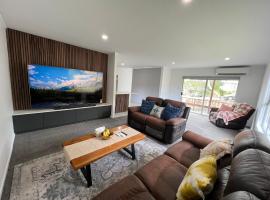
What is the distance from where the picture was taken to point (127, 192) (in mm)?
1134

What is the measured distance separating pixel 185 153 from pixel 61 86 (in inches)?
138

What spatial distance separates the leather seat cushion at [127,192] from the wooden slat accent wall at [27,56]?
3.37m

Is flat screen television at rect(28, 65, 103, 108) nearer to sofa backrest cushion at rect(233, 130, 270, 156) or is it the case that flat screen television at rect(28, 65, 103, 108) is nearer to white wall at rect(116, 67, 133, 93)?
white wall at rect(116, 67, 133, 93)

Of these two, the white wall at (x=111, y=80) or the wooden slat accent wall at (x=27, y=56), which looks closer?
the wooden slat accent wall at (x=27, y=56)

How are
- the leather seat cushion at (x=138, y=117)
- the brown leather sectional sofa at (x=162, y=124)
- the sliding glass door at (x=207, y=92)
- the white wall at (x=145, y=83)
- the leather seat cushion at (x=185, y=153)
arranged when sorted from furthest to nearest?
the white wall at (x=145, y=83)
the sliding glass door at (x=207, y=92)
the leather seat cushion at (x=138, y=117)
the brown leather sectional sofa at (x=162, y=124)
the leather seat cushion at (x=185, y=153)

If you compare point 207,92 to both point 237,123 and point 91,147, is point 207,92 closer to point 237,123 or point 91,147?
point 237,123

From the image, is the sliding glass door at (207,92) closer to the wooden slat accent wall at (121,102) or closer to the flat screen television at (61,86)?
the wooden slat accent wall at (121,102)

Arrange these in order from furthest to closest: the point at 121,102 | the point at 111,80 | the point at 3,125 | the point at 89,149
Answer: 1. the point at 121,102
2. the point at 111,80
3. the point at 3,125
4. the point at 89,149

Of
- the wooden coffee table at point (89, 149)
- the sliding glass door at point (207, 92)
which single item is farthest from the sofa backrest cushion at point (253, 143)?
the sliding glass door at point (207, 92)

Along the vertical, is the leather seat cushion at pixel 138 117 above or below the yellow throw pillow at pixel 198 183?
below

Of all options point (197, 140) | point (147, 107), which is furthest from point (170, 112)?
point (197, 140)

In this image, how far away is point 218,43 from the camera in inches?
107

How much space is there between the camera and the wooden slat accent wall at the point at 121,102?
5.10m

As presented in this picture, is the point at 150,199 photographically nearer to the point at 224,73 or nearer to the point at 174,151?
the point at 174,151
